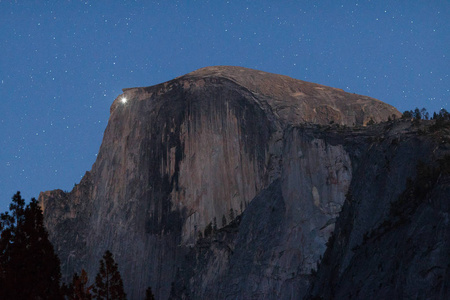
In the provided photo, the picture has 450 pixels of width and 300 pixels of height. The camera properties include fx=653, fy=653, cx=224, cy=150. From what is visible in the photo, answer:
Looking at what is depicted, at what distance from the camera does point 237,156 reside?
127250 millimetres

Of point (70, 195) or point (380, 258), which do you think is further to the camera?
point (70, 195)

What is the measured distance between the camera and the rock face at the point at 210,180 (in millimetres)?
86625

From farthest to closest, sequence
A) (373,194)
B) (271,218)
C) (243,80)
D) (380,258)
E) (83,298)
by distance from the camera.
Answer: (243,80), (271,218), (373,194), (380,258), (83,298)

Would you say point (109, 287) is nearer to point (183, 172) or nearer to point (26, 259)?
point (26, 259)

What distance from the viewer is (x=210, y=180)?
126125 mm

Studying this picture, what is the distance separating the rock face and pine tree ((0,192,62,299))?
177 ft

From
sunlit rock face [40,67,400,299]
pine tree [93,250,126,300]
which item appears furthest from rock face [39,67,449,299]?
pine tree [93,250,126,300]

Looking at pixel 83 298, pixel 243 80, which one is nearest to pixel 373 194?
pixel 83 298

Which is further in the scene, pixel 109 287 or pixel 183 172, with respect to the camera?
pixel 183 172

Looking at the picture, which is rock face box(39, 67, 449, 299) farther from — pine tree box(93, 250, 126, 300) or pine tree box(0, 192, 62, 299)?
pine tree box(0, 192, 62, 299)

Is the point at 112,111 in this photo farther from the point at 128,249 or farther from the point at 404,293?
the point at 404,293

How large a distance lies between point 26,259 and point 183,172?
322 ft

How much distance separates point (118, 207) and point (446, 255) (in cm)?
9527

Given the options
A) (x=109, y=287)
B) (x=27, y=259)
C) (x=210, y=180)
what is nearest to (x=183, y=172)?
(x=210, y=180)
